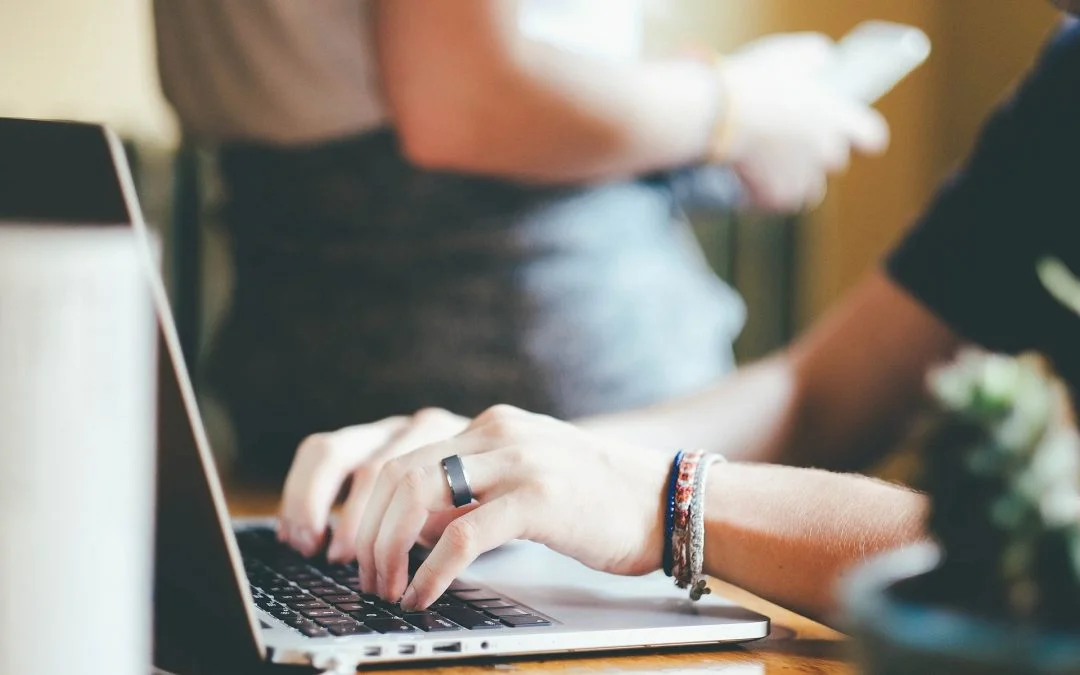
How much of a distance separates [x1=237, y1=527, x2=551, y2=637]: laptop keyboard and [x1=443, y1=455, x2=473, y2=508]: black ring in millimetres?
51

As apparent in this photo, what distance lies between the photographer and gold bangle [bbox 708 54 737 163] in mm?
1222

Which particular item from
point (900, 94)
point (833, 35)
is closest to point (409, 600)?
point (833, 35)

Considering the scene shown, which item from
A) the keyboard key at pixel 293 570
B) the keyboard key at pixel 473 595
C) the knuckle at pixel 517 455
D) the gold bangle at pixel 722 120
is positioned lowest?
the keyboard key at pixel 293 570

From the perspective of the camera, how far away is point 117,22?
1876 mm

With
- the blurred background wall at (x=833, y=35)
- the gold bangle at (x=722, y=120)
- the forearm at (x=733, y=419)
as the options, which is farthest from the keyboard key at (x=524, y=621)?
the blurred background wall at (x=833, y=35)

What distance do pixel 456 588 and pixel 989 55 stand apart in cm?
246

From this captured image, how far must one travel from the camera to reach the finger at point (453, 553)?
1.94 ft

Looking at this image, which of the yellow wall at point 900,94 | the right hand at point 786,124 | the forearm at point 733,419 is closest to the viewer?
the forearm at point 733,419

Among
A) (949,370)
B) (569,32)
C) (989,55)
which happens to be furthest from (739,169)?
(989,55)

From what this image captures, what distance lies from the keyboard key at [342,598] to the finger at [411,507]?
1cm

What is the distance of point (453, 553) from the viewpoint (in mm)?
594

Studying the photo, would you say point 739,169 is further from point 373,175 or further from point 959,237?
point 373,175

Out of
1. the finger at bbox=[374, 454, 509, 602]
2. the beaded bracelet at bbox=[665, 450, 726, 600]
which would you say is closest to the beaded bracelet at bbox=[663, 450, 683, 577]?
the beaded bracelet at bbox=[665, 450, 726, 600]

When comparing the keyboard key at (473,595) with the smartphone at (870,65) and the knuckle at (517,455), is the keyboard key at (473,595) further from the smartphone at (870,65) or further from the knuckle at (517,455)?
Result: the smartphone at (870,65)
